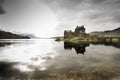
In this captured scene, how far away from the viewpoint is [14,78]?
18.8 m

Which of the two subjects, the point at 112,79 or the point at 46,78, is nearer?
the point at 112,79

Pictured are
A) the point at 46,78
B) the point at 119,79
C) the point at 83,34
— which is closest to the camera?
the point at 119,79

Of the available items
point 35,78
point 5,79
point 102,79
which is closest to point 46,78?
point 35,78

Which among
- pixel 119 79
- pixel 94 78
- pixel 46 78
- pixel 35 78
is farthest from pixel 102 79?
pixel 35 78

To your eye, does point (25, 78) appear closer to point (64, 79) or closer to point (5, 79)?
point (5, 79)

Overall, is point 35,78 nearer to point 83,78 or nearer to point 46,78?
point 46,78

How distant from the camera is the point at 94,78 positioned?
18.0 m

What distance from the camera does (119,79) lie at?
17266 mm

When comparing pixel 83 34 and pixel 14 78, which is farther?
pixel 83 34

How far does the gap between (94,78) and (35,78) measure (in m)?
8.39

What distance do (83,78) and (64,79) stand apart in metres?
2.70

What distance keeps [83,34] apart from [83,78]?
606ft

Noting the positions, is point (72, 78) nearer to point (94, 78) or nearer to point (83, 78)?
point (83, 78)

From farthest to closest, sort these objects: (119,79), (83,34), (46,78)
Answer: (83,34) < (46,78) < (119,79)
